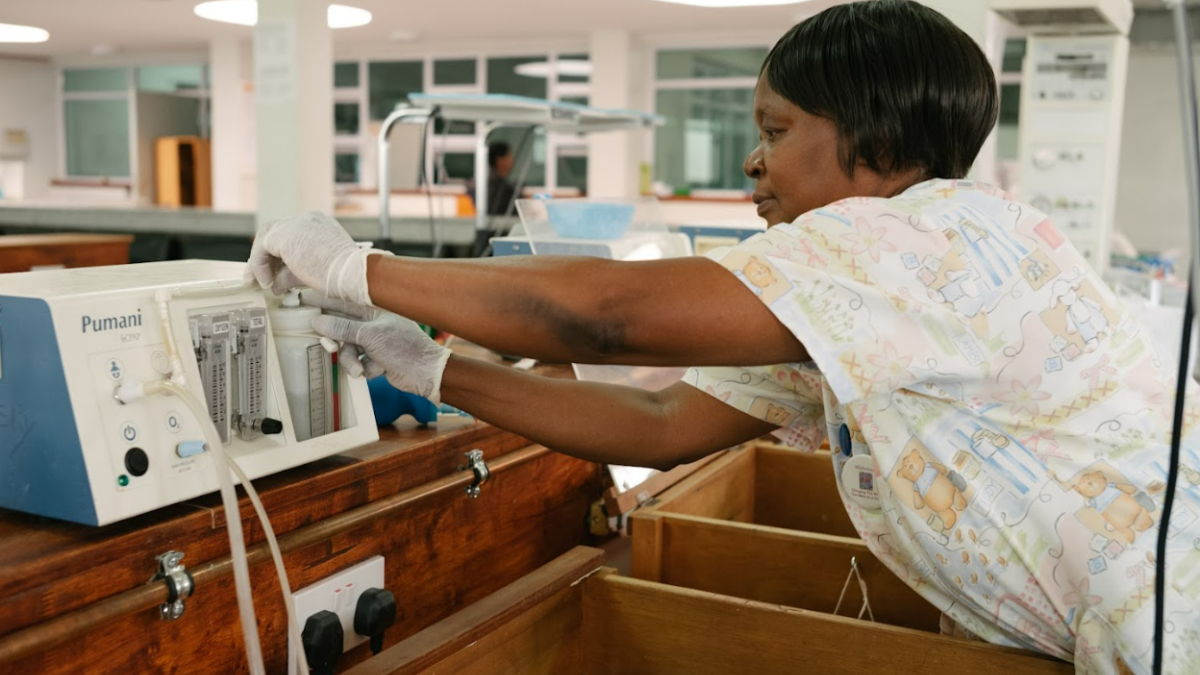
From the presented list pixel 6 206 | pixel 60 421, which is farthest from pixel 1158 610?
pixel 6 206

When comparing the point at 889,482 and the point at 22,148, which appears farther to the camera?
the point at 22,148

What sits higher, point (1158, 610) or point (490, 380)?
point (490, 380)

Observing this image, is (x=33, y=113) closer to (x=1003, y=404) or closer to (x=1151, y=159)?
(x=1151, y=159)

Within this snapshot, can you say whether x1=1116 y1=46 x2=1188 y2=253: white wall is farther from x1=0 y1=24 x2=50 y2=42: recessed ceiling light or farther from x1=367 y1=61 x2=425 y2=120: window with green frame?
A: x1=0 y1=24 x2=50 y2=42: recessed ceiling light

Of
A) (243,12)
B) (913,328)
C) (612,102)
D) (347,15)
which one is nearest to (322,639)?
(913,328)

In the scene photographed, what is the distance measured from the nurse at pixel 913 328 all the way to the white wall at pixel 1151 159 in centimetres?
827

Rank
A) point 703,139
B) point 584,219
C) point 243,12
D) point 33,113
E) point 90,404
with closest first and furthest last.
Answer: point 90,404 < point 584,219 < point 243,12 < point 703,139 < point 33,113

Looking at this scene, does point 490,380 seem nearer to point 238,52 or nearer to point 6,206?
point 6,206

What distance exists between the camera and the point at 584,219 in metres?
2.08

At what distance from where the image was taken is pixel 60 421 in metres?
A: 0.80

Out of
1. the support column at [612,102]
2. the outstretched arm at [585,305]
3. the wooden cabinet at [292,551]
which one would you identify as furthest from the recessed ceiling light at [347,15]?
the outstretched arm at [585,305]

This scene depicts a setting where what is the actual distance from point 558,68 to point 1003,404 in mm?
10025

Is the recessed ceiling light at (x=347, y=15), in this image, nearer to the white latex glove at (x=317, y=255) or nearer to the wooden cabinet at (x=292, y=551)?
the wooden cabinet at (x=292, y=551)

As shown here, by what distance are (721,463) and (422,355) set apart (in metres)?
0.76
